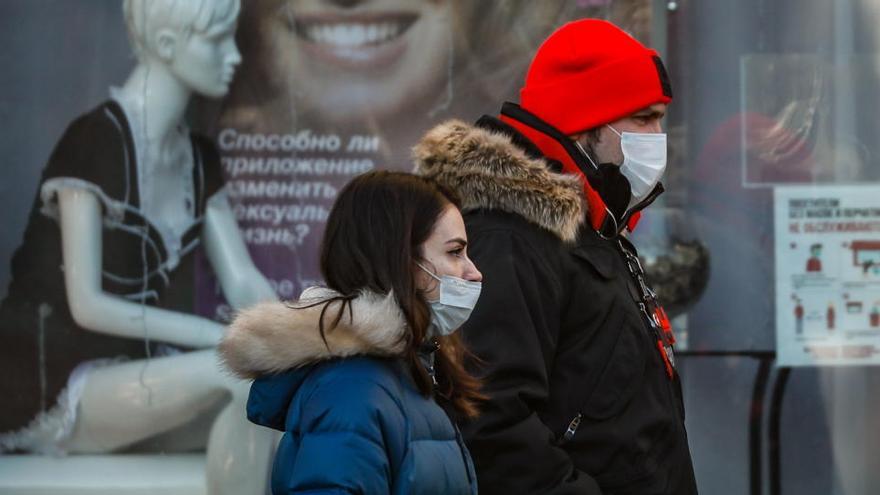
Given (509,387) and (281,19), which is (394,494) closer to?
(509,387)

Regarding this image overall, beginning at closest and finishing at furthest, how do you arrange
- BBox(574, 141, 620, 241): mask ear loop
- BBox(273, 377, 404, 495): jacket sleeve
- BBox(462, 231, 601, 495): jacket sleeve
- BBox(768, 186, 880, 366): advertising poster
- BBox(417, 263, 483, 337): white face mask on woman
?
BBox(273, 377, 404, 495): jacket sleeve → BBox(417, 263, 483, 337): white face mask on woman → BBox(462, 231, 601, 495): jacket sleeve → BBox(574, 141, 620, 241): mask ear loop → BBox(768, 186, 880, 366): advertising poster

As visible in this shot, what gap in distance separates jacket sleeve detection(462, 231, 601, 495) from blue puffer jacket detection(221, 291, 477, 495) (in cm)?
41

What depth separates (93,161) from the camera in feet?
17.1

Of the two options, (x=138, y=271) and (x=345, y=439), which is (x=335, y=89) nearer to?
(x=138, y=271)

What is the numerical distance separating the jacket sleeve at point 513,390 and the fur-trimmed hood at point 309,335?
554 millimetres

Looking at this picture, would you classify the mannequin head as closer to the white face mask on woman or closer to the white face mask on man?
the white face mask on man

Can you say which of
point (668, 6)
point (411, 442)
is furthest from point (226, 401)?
point (411, 442)

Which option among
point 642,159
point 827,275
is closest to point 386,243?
point 642,159

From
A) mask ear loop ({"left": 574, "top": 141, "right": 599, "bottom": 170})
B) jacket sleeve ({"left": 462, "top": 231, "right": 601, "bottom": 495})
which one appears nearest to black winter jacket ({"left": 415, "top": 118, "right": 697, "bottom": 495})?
jacket sleeve ({"left": 462, "top": 231, "right": 601, "bottom": 495})

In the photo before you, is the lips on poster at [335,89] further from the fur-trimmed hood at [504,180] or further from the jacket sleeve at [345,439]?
the jacket sleeve at [345,439]

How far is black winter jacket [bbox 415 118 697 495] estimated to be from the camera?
2.74 meters

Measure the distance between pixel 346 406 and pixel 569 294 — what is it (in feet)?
3.05

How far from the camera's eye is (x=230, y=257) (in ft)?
17.3

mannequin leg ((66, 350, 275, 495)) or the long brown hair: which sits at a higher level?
the long brown hair
